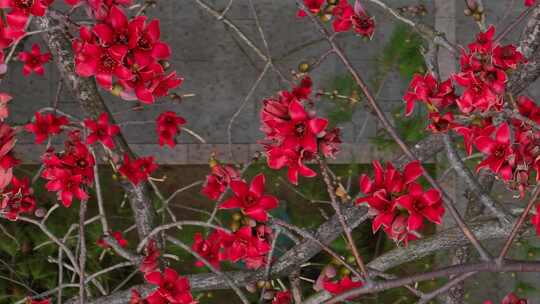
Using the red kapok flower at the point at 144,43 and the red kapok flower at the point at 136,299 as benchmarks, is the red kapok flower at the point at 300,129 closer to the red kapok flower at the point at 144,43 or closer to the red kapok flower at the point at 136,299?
the red kapok flower at the point at 144,43

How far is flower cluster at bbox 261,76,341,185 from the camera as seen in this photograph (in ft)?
2.76

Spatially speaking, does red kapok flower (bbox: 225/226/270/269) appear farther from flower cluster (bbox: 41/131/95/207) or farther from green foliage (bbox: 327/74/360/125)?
green foliage (bbox: 327/74/360/125)

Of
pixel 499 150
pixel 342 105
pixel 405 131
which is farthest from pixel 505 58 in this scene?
pixel 342 105

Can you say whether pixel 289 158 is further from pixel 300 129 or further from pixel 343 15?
pixel 343 15

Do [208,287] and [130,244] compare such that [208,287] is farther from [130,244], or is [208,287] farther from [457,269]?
[130,244]

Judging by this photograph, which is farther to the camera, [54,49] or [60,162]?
[54,49]

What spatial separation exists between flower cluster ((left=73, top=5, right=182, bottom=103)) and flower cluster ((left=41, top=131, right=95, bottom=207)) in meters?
0.29

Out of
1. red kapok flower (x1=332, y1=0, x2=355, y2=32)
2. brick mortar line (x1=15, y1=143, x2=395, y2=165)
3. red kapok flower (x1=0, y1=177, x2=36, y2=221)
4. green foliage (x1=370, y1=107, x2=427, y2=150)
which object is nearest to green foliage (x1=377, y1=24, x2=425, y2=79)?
green foliage (x1=370, y1=107, x2=427, y2=150)

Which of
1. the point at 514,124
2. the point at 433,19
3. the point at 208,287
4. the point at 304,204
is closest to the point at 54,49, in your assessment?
the point at 208,287

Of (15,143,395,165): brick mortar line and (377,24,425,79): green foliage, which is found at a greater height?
(377,24,425,79): green foliage

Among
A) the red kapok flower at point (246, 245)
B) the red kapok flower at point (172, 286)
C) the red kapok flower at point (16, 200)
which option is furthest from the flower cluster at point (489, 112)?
the red kapok flower at point (16, 200)

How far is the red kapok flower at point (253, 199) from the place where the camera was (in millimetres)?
992

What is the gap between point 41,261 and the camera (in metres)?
2.07

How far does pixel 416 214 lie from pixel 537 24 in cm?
67
